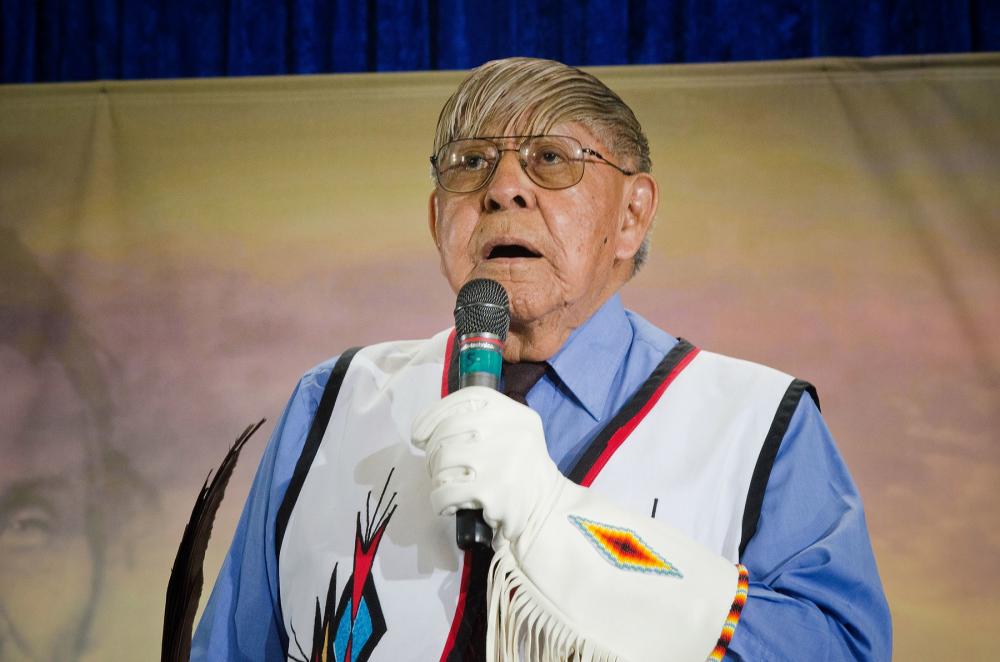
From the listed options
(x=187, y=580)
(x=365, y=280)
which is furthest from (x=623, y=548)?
(x=365, y=280)

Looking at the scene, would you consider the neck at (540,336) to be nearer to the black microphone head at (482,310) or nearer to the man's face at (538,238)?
the man's face at (538,238)

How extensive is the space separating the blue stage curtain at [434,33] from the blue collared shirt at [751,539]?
0.83 metres

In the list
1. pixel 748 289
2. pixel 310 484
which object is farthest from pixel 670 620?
pixel 748 289

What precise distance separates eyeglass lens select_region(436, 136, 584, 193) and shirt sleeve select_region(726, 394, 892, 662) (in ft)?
1.45

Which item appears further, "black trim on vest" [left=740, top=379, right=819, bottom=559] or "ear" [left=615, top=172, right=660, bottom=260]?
"ear" [left=615, top=172, right=660, bottom=260]

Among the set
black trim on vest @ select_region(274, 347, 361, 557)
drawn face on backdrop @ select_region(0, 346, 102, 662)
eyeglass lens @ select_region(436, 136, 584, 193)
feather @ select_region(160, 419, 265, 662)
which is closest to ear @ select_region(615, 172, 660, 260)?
eyeglass lens @ select_region(436, 136, 584, 193)

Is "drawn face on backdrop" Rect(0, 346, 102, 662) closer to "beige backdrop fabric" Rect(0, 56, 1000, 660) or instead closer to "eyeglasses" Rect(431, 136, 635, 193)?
"beige backdrop fabric" Rect(0, 56, 1000, 660)

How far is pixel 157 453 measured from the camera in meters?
2.07

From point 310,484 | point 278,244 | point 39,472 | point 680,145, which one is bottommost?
point 310,484

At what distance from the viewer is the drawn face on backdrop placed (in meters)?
2.04

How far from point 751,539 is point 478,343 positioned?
40 centimetres

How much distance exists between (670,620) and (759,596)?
0.13 m

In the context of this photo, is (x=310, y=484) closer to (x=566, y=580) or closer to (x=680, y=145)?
(x=566, y=580)

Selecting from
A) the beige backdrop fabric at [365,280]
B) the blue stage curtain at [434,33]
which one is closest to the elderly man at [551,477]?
the beige backdrop fabric at [365,280]
